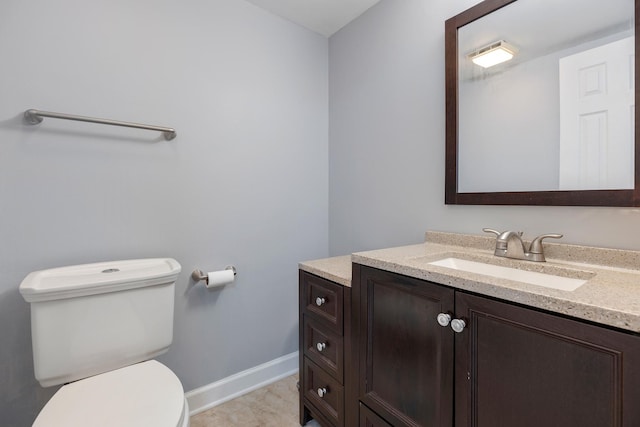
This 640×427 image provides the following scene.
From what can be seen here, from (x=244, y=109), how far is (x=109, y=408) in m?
1.48

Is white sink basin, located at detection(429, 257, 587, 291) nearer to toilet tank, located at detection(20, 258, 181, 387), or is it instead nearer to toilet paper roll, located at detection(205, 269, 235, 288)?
toilet paper roll, located at detection(205, 269, 235, 288)

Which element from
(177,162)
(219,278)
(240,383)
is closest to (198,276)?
(219,278)

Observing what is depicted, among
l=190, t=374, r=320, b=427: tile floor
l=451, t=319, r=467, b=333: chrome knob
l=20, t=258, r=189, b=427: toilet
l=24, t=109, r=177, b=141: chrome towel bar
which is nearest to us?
l=451, t=319, r=467, b=333: chrome knob

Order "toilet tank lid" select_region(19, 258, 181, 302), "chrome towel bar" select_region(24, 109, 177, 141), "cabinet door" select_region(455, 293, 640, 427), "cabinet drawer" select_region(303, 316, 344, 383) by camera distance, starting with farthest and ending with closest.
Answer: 1. "cabinet drawer" select_region(303, 316, 344, 383)
2. "chrome towel bar" select_region(24, 109, 177, 141)
3. "toilet tank lid" select_region(19, 258, 181, 302)
4. "cabinet door" select_region(455, 293, 640, 427)

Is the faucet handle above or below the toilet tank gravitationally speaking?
above

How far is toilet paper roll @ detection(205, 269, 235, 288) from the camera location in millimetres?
1548

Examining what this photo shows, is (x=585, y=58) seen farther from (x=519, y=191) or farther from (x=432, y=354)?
(x=432, y=354)

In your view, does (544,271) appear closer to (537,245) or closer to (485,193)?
(537,245)

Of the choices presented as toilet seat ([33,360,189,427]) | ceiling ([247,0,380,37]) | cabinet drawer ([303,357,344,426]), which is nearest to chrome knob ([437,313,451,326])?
cabinet drawer ([303,357,344,426])

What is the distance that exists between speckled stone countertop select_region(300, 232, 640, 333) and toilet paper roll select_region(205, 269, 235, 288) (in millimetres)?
428

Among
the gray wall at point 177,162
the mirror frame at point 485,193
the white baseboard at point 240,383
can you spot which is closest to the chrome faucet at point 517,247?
the mirror frame at point 485,193

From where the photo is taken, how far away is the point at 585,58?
1.02 m

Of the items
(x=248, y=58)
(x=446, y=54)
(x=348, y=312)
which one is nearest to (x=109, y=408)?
(x=348, y=312)

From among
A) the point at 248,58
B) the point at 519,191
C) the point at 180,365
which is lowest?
the point at 180,365
